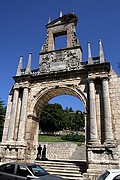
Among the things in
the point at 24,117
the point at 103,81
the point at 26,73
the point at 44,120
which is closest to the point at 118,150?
the point at 103,81

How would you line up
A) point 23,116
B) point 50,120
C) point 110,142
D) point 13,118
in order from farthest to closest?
point 50,120 < point 13,118 < point 23,116 < point 110,142

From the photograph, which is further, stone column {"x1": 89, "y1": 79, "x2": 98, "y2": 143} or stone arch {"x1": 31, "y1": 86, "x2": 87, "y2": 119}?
stone arch {"x1": 31, "y1": 86, "x2": 87, "y2": 119}

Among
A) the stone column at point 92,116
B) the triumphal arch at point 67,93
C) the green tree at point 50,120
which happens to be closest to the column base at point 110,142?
the triumphal arch at point 67,93

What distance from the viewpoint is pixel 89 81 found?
10805 millimetres

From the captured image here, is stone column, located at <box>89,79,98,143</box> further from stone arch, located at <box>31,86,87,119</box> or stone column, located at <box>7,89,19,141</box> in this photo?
stone column, located at <box>7,89,19,141</box>

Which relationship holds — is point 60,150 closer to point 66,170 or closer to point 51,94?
point 51,94

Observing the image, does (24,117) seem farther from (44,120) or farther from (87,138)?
(44,120)

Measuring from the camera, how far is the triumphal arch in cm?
915

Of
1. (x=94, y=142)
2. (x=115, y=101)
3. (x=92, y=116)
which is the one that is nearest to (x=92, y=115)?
(x=92, y=116)

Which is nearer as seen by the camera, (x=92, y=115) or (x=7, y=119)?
(x=92, y=115)

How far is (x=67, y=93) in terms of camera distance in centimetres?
1280

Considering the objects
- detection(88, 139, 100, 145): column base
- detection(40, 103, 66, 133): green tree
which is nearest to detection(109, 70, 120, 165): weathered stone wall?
detection(88, 139, 100, 145): column base

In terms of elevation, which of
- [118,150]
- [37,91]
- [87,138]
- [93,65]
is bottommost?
[118,150]

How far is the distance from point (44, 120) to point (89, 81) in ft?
102
